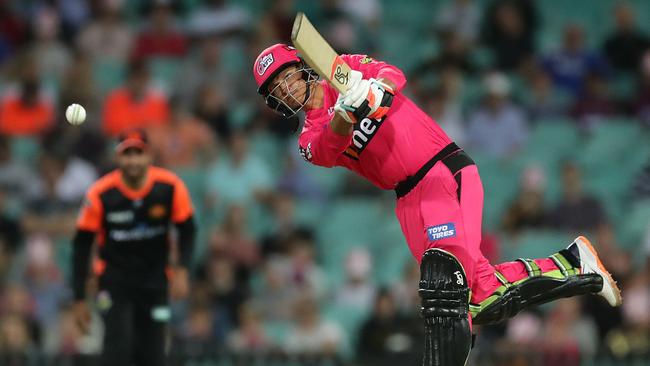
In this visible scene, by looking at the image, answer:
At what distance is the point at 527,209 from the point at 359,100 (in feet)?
21.6

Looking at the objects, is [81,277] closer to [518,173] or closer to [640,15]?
[518,173]

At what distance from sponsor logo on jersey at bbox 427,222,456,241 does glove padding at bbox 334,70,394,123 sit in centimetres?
80

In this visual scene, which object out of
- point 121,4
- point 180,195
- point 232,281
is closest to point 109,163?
point 232,281

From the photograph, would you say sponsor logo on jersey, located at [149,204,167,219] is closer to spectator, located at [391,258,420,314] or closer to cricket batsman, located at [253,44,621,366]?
cricket batsman, located at [253,44,621,366]

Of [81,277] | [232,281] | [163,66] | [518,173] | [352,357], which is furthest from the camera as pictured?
[163,66]

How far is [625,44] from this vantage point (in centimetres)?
1466

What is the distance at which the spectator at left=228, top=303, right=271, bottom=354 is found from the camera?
12.3 metres

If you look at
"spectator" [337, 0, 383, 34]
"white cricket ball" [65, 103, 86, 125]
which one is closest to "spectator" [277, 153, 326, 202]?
"spectator" [337, 0, 383, 34]

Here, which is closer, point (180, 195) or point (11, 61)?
point (180, 195)

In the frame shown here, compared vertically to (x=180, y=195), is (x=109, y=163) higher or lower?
higher

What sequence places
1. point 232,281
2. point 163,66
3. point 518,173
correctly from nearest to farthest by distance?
point 232,281 < point 518,173 < point 163,66

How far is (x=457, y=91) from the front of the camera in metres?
14.4

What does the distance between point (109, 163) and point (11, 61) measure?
2.55 meters

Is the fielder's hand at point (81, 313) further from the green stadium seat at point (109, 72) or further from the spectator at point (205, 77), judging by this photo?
the green stadium seat at point (109, 72)
